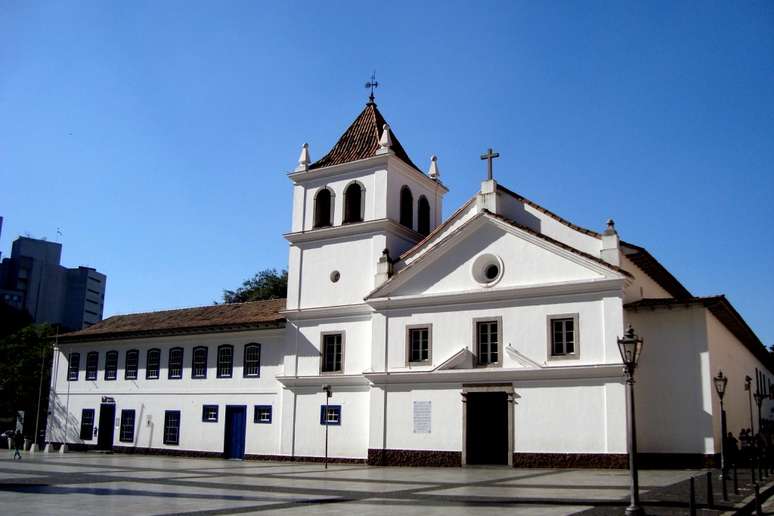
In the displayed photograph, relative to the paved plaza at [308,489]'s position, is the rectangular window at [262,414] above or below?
above

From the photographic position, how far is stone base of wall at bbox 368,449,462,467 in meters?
28.4

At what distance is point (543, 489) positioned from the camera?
61.6ft

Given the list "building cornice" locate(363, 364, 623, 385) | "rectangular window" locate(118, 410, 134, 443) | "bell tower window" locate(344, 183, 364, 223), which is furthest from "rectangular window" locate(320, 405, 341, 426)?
"rectangular window" locate(118, 410, 134, 443)

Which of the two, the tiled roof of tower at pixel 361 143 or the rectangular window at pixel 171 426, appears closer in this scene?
the tiled roof of tower at pixel 361 143

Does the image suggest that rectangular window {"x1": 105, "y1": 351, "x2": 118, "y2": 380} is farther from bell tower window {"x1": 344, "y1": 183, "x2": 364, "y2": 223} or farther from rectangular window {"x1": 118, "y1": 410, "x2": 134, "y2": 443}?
bell tower window {"x1": 344, "y1": 183, "x2": 364, "y2": 223}

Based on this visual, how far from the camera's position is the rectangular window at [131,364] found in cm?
3981

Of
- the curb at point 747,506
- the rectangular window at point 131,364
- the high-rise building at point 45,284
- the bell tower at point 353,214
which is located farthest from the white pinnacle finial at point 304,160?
the high-rise building at point 45,284

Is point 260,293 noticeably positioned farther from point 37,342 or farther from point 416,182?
point 416,182

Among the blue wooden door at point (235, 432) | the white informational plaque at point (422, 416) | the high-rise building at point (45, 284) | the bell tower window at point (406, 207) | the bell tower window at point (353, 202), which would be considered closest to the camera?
the white informational plaque at point (422, 416)

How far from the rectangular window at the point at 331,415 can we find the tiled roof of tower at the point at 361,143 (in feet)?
35.0

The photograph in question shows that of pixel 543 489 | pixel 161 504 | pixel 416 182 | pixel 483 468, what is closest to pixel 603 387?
pixel 483 468

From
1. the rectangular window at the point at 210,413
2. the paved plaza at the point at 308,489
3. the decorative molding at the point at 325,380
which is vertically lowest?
the paved plaza at the point at 308,489

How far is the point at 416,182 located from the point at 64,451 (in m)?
22.8

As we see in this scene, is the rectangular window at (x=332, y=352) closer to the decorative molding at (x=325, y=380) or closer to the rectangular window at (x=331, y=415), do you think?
the decorative molding at (x=325, y=380)
